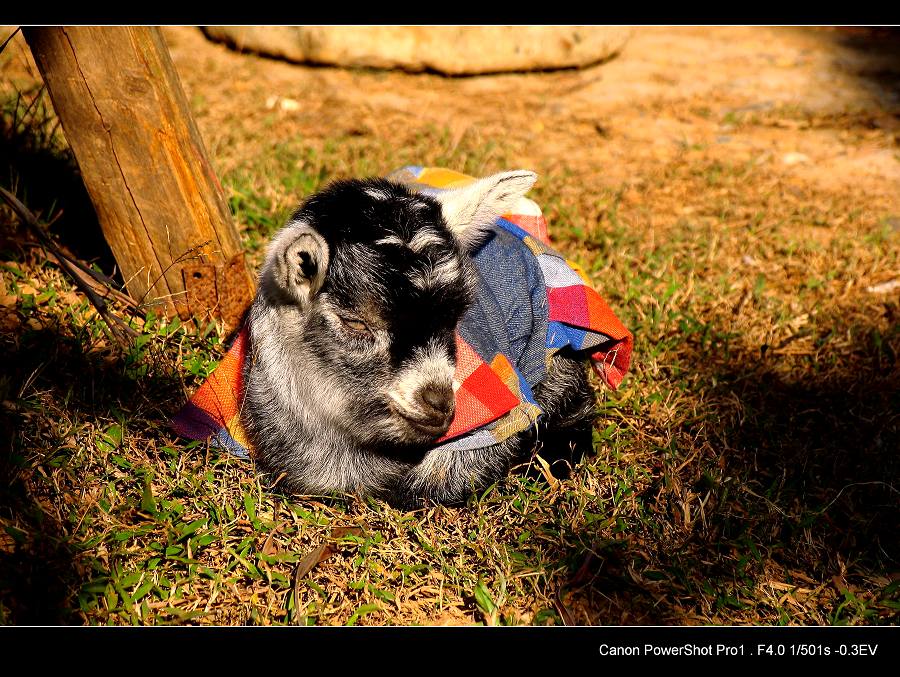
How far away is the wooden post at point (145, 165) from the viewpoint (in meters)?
3.52

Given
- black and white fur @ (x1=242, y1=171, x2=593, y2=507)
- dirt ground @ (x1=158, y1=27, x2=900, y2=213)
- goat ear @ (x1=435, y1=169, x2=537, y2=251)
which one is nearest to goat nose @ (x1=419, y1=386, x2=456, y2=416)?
black and white fur @ (x1=242, y1=171, x2=593, y2=507)

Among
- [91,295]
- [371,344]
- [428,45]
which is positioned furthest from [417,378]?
[428,45]

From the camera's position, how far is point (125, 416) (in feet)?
11.9

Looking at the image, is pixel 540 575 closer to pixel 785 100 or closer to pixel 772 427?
pixel 772 427

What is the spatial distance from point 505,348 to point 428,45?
538 centimetres

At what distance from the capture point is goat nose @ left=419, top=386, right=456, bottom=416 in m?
2.98

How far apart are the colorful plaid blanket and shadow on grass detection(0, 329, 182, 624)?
36 cm

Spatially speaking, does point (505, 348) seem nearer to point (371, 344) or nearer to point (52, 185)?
point (371, 344)

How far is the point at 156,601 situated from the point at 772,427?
3.27m

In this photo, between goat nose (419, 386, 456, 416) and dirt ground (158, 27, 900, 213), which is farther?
dirt ground (158, 27, 900, 213)

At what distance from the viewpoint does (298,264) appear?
302 cm

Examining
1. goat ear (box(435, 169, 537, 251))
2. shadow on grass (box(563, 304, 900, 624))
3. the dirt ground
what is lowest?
shadow on grass (box(563, 304, 900, 624))

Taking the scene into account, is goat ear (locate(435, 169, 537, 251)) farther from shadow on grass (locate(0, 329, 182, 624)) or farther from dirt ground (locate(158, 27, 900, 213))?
dirt ground (locate(158, 27, 900, 213))

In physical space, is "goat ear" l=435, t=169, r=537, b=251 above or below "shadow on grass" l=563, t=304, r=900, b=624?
above
